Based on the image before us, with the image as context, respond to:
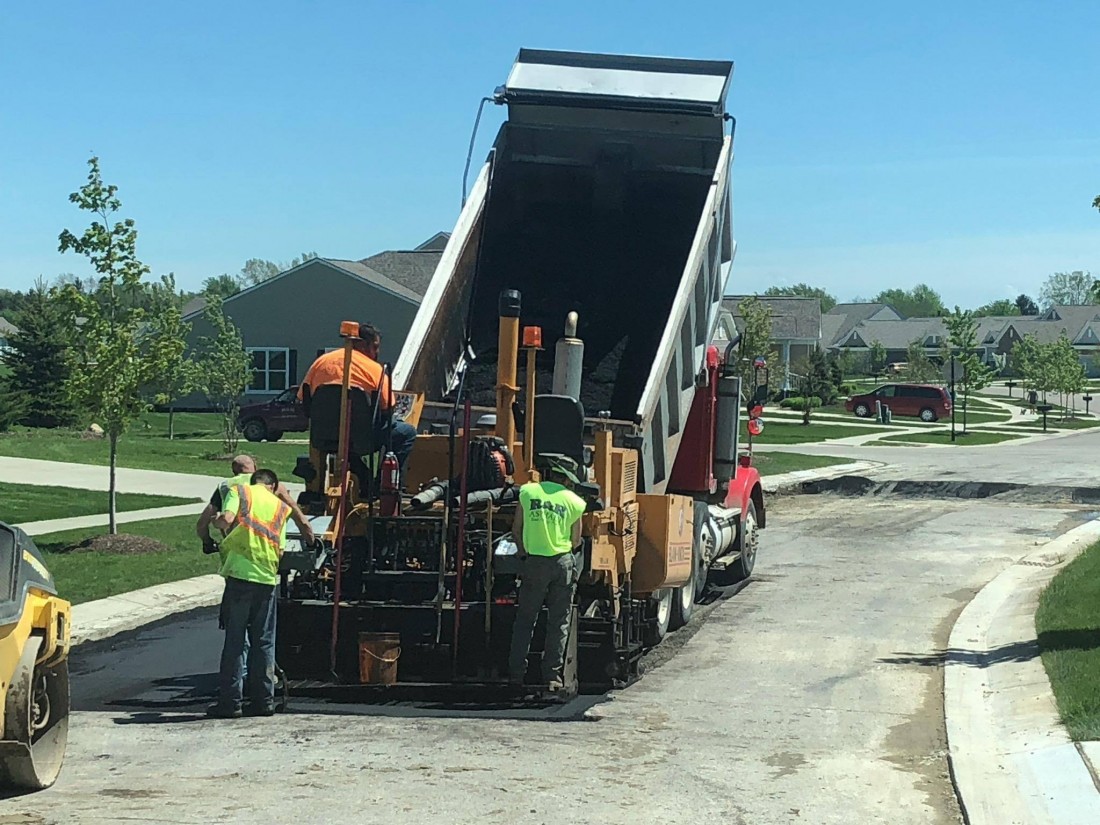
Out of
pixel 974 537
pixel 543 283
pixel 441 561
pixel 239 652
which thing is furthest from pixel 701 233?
pixel 974 537

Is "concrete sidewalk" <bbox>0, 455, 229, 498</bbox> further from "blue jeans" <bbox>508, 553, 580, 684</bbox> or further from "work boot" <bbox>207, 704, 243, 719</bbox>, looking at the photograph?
"blue jeans" <bbox>508, 553, 580, 684</bbox>

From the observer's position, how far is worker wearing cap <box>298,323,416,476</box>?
9.80 m

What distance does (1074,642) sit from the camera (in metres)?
11.2

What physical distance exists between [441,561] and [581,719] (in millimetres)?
1304

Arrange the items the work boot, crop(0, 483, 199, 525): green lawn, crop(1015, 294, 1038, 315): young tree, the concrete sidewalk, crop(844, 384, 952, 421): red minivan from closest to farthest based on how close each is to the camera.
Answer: the work boot → crop(0, 483, 199, 525): green lawn → the concrete sidewalk → crop(844, 384, 952, 421): red minivan → crop(1015, 294, 1038, 315): young tree

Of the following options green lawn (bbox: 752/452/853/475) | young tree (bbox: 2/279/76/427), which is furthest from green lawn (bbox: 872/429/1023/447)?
young tree (bbox: 2/279/76/427)

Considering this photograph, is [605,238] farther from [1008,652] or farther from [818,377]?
A: [818,377]

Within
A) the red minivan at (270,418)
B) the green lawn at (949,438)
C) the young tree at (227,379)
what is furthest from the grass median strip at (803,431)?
the young tree at (227,379)

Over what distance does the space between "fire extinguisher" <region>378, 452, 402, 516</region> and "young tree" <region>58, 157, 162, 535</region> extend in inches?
322

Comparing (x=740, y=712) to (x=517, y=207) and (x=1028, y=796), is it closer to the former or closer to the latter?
(x=1028, y=796)

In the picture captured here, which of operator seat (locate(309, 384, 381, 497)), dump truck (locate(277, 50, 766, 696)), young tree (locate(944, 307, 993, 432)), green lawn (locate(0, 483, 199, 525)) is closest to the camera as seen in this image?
dump truck (locate(277, 50, 766, 696))

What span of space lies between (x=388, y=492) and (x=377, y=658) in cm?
116

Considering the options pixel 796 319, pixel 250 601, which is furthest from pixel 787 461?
pixel 796 319

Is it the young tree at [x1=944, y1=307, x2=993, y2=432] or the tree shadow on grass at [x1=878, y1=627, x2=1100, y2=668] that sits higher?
the young tree at [x1=944, y1=307, x2=993, y2=432]
